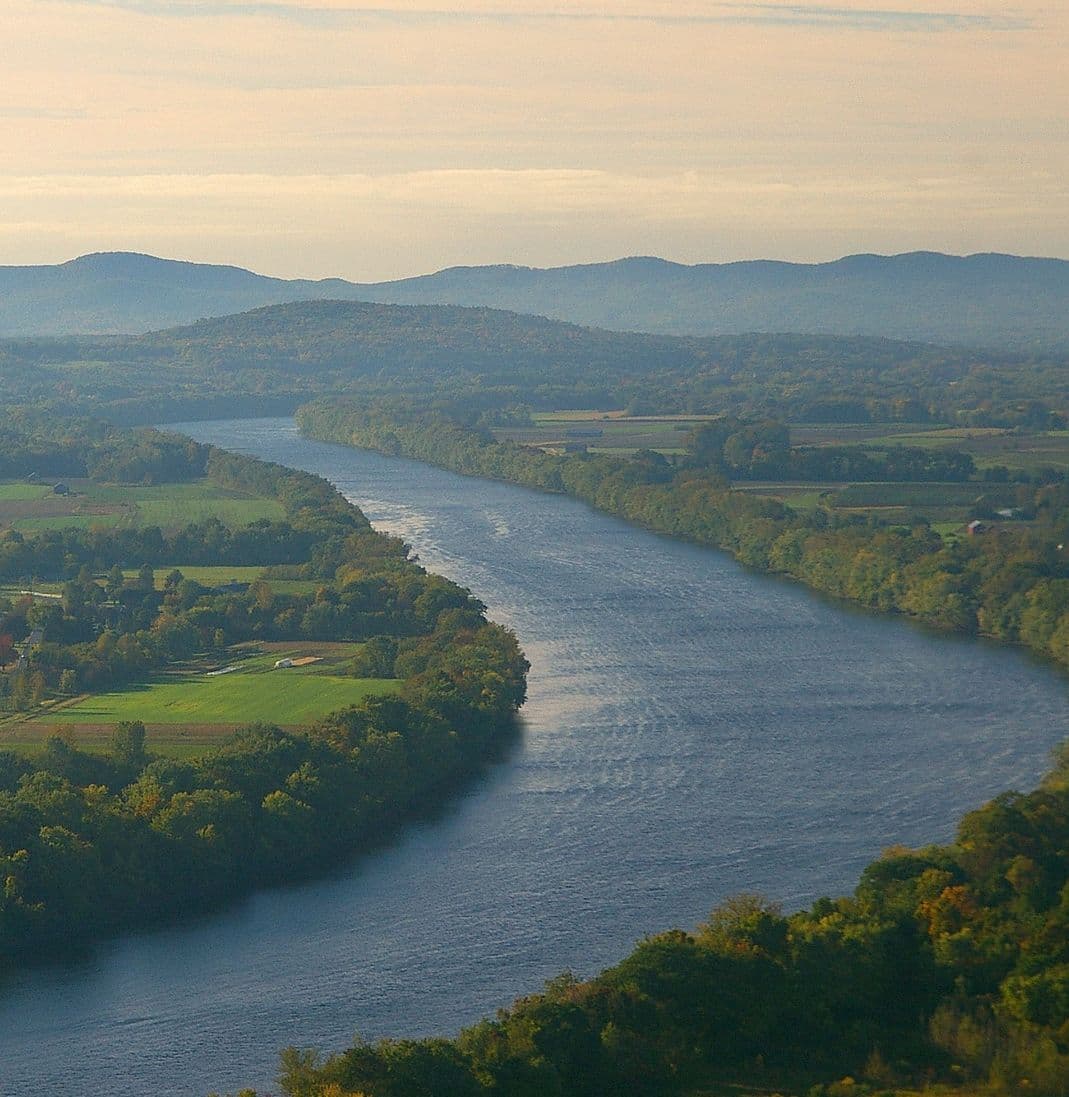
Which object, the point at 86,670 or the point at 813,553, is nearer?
the point at 86,670

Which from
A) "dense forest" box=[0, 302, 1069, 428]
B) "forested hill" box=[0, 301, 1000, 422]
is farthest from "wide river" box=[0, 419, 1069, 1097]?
"forested hill" box=[0, 301, 1000, 422]

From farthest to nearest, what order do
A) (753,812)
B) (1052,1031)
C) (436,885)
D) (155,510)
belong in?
Answer: 1. (155,510)
2. (753,812)
3. (436,885)
4. (1052,1031)

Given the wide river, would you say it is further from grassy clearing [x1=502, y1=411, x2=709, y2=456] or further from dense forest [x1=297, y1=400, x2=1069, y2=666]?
grassy clearing [x1=502, y1=411, x2=709, y2=456]

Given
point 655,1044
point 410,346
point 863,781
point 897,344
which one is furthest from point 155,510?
point 897,344

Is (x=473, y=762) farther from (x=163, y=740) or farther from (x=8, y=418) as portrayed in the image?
(x=8, y=418)

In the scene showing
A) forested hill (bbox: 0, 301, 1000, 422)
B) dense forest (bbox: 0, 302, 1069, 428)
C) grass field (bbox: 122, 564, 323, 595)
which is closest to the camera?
grass field (bbox: 122, 564, 323, 595)
